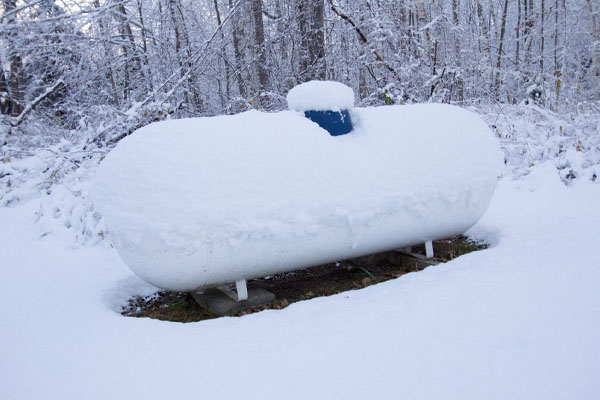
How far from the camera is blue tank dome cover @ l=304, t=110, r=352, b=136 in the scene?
10.7ft

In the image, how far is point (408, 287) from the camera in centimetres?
283

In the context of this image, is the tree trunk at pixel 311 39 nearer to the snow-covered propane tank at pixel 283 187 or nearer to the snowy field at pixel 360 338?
the snow-covered propane tank at pixel 283 187

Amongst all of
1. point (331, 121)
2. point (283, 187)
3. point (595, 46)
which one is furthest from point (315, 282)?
point (595, 46)

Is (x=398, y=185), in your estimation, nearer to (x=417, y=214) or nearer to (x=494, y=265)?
(x=417, y=214)

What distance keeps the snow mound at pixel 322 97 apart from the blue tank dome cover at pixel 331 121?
33mm

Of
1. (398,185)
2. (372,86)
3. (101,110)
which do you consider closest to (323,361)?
(398,185)

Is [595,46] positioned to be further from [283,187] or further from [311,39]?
[283,187]

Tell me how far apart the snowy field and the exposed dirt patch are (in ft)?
0.78

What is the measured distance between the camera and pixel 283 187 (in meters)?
2.84

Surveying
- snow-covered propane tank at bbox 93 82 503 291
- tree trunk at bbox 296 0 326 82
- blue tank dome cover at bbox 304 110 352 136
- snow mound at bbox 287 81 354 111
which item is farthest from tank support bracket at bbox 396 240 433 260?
tree trunk at bbox 296 0 326 82

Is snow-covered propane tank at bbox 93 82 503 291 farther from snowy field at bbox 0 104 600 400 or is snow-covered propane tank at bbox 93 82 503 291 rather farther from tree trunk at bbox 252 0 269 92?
tree trunk at bbox 252 0 269 92

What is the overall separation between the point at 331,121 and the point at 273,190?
81cm

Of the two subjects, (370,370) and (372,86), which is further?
(372,86)

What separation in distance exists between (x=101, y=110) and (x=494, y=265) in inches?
222
